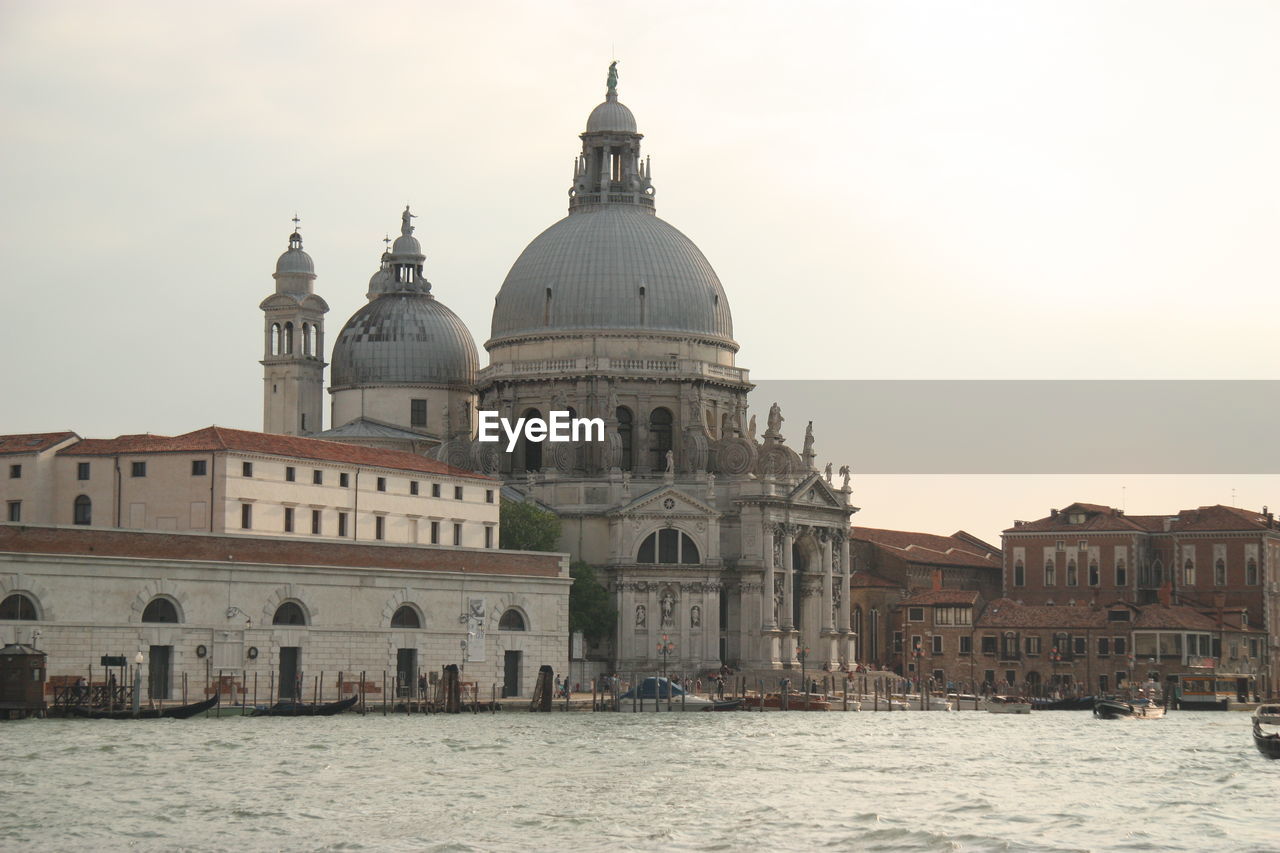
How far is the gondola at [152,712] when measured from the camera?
5547cm

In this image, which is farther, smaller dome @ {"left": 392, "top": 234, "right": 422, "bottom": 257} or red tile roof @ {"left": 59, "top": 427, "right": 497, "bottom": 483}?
smaller dome @ {"left": 392, "top": 234, "right": 422, "bottom": 257}

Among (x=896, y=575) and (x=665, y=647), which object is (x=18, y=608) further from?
(x=896, y=575)

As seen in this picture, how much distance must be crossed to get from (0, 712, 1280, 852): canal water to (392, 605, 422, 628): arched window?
21.3ft

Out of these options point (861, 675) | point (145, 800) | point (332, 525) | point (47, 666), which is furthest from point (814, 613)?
point (145, 800)

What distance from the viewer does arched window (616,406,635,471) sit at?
8988 centimetres

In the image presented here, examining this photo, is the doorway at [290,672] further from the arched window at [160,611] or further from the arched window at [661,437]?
the arched window at [661,437]

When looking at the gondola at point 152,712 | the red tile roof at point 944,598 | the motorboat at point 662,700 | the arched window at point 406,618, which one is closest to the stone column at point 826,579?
the red tile roof at point 944,598

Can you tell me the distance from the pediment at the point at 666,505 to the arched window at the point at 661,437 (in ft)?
17.1

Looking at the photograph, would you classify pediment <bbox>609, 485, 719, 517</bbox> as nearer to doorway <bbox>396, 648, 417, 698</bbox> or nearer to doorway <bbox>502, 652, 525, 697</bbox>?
doorway <bbox>502, 652, 525, 697</bbox>

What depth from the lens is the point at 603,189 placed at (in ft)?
310

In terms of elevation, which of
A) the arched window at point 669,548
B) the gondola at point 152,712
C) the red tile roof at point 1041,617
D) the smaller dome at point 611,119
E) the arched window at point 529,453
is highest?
the smaller dome at point 611,119

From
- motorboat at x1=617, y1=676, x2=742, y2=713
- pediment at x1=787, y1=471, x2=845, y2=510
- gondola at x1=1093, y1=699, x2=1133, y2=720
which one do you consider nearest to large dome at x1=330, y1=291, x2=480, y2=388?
pediment at x1=787, y1=471, x2=845, y2=510

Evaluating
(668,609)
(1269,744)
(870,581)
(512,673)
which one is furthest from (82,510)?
(870,581)

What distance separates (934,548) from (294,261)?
34.2 meters
